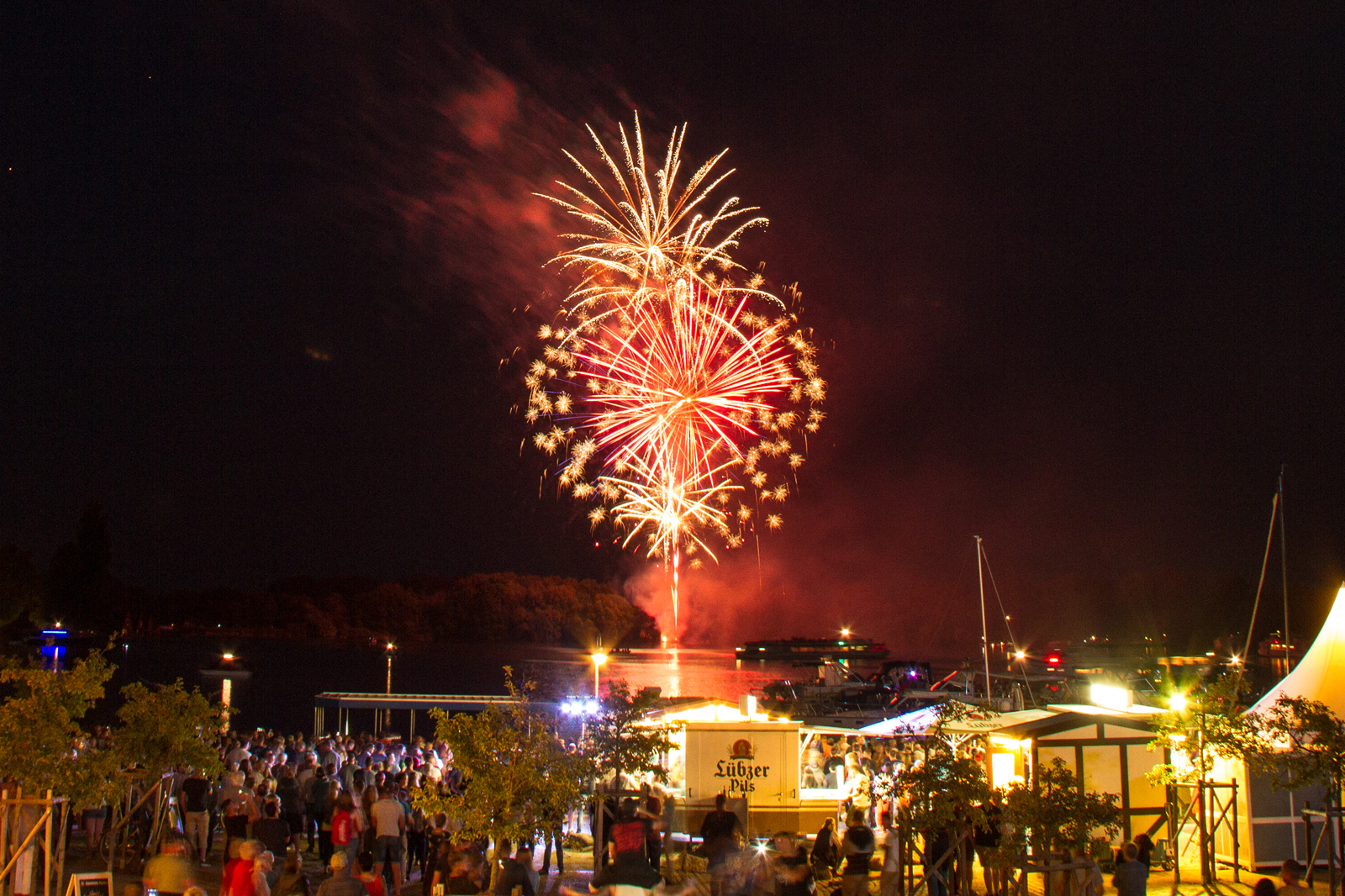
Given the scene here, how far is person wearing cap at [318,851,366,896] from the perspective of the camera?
23.6 feet

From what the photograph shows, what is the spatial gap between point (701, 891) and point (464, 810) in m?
3.96

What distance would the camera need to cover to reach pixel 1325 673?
15062 millimetres

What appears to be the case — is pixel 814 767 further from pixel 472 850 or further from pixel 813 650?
pixel 813 650

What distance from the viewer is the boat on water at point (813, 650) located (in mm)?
136125

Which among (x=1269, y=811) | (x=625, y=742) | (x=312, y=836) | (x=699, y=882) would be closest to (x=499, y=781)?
(x=625, y=742)

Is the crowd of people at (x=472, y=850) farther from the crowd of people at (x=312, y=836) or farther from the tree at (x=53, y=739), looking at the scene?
the tree at (x=53, y=739)

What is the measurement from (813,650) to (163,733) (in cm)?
13351

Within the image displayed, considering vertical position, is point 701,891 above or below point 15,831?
below

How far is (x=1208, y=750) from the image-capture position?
13609mm

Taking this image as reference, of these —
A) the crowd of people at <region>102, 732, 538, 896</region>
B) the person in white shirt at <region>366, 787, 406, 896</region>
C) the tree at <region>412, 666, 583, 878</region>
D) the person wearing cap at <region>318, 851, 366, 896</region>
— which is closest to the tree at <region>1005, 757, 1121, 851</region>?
the tree at <region>412, 666, 583, 878</region>

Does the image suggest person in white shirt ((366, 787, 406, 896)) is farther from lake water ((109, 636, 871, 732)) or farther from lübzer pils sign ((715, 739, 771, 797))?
lake water ((109, 636, 871, 732))

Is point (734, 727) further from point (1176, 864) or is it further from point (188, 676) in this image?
point (188, 676)

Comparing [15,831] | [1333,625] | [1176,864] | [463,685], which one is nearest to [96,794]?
[15,831]

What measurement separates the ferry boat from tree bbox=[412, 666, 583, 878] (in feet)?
421
